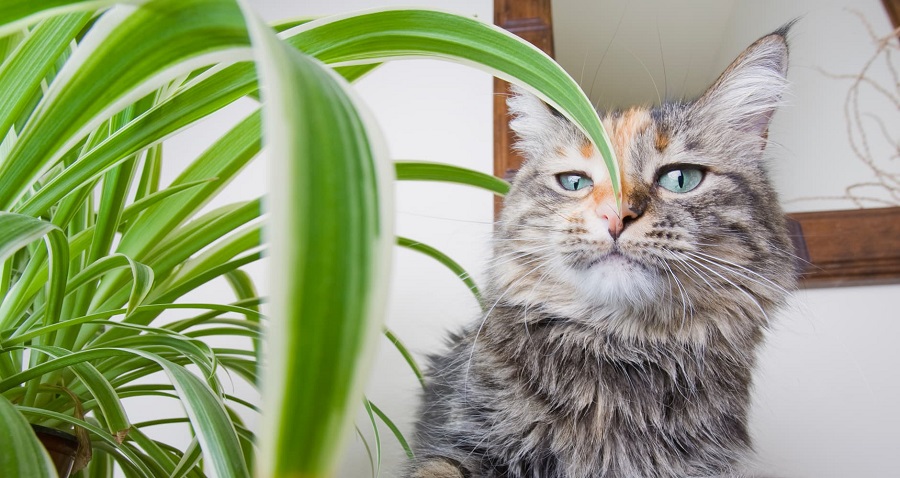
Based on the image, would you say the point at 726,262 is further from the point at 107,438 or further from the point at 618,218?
the point at 107,438

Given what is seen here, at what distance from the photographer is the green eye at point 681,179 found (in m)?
0.86

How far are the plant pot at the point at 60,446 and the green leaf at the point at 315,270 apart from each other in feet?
1.20

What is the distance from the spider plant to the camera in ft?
0.70

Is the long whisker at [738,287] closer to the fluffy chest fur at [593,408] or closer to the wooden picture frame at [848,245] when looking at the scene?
the fluffy chest fur at [593,408]

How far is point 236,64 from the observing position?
1.63 feet

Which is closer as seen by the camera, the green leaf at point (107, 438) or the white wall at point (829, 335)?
the green leaf at point (107, 438)

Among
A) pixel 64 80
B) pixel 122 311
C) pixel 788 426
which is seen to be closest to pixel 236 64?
pixel 64 80

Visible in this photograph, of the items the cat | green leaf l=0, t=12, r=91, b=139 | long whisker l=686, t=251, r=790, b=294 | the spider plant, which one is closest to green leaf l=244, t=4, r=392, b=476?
the spider plant

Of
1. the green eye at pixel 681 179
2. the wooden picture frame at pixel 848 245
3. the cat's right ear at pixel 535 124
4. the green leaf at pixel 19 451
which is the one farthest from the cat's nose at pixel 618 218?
the green leaf at pixel 19 451

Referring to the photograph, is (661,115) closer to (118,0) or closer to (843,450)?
(843,450)

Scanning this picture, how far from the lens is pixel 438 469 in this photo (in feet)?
2.29

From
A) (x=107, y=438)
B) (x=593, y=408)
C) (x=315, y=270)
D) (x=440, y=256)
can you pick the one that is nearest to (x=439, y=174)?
(x=440, y=256)

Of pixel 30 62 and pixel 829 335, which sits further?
pixel 829 335

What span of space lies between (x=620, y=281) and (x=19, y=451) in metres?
0.62
